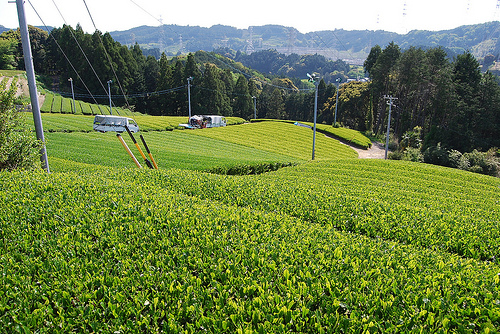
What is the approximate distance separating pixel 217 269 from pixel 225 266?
0.12 m

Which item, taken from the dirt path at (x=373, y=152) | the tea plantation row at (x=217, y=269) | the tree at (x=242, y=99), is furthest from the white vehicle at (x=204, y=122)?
the tea plantation row at (x=217, y=269)

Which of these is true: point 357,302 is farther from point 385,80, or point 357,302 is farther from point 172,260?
point 385,80

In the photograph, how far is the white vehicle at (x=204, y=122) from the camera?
45.4 m

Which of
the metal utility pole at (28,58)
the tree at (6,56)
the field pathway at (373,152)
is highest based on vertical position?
the tree at (6,56)

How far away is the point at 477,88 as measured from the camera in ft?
150

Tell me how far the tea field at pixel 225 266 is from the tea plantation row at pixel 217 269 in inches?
0.7

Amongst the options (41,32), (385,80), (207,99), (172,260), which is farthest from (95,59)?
(172,260)

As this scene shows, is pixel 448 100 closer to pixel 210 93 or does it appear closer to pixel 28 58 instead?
pixel 210 93

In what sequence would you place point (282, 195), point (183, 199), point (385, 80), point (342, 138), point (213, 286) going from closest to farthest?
point (213, 286)
point (183, 199)
point (282, 195)
point (342, 138)
point (385, 80)

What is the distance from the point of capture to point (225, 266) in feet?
12.2

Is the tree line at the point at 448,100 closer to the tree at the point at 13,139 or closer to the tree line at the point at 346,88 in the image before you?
the tree line at the point at 346,88

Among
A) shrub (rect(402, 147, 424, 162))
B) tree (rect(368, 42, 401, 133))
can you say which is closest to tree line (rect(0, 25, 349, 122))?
tree (rect(368, 42, 401, 133))

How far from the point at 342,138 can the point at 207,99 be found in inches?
1210

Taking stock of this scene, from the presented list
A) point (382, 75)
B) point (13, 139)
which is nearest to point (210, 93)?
point (382, 75)
